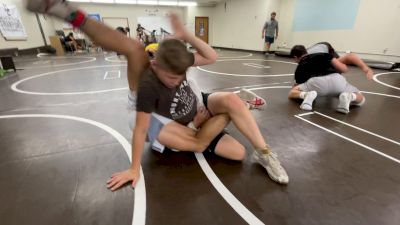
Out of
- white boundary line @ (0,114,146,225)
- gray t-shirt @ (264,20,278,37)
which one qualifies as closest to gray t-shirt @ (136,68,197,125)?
white boundary line @ (0,114,146,225)

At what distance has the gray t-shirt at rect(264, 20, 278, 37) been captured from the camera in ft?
32.3

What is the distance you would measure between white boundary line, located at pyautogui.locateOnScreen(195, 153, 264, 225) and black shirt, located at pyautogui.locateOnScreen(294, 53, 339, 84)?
2367 mm

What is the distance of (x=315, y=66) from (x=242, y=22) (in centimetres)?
1051

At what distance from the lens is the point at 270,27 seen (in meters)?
9.95

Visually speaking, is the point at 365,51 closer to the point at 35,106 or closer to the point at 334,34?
the point at 334,34

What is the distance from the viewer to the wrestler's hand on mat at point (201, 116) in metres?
1.93

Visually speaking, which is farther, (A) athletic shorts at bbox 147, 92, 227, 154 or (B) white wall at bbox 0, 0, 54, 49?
(B) white wall at bbox 0, 0, 54, 49

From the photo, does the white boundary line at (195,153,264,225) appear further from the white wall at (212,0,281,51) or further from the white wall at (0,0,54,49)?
the white wall at (0,0,54,49)

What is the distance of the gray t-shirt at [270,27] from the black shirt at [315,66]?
7437 millimetres

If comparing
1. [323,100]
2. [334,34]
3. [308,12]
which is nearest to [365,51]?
[334,34]

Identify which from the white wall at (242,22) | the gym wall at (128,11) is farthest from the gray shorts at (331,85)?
the gym wall at (128,11)

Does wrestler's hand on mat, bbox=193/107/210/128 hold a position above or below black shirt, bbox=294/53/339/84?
below

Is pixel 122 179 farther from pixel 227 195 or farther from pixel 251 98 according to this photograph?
pixel 251 98

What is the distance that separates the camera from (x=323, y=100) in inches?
134
